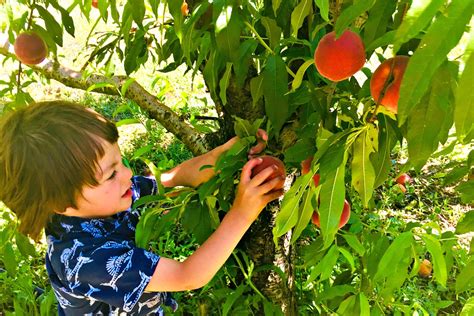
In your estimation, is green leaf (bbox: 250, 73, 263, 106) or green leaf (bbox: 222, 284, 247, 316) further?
green leaf (bbox: 222, 284, 247, 316)

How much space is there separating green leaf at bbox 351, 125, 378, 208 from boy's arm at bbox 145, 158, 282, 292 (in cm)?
31

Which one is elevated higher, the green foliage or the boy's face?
the boy's face

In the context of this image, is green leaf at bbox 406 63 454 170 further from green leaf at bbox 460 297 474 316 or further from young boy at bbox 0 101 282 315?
young boy at bbox 0 101 282 315

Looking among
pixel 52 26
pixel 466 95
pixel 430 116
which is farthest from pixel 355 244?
pixel 52 26

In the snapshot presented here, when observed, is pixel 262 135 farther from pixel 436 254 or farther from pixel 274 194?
pixel 436 254

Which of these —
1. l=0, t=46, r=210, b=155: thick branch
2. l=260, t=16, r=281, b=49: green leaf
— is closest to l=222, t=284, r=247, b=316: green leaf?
l=0, t=46, r=210, b=155: thick branch

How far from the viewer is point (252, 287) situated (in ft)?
5.40

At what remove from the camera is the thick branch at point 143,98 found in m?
1.79

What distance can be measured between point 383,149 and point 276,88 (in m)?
0.22

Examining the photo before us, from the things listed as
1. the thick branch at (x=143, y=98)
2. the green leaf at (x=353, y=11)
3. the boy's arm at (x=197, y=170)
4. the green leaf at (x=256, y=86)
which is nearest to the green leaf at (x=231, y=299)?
the boy's arm at (x=197, y=170)

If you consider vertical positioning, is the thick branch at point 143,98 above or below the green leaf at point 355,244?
above

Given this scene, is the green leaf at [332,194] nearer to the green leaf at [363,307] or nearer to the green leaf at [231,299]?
the green leaf at [363,307]

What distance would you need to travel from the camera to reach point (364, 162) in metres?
0.95

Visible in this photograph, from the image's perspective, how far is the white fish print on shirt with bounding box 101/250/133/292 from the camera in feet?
4.18
